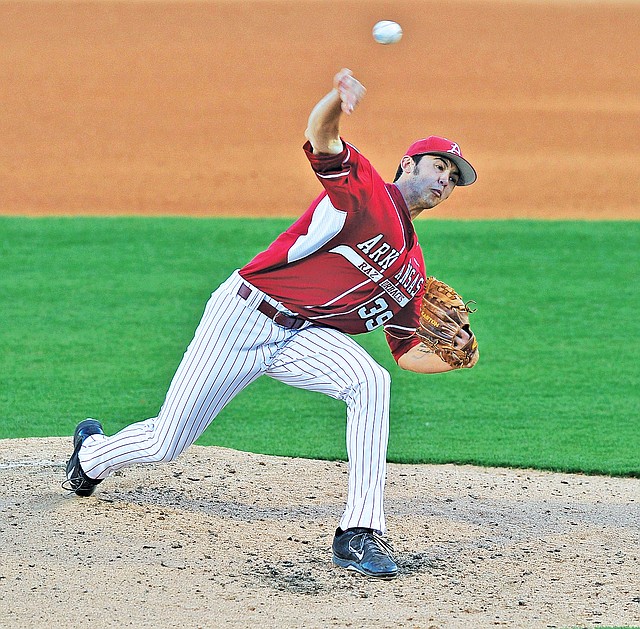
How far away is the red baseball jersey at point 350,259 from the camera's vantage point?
156 inches

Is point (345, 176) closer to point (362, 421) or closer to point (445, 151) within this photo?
point (445, 151)

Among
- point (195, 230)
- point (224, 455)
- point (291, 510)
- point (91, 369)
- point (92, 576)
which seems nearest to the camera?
point (92, 576)

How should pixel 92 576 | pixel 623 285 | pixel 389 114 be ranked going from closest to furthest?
pixel 92 576
pixel 623 285
pixel 389 114

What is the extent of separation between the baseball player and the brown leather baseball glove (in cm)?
6

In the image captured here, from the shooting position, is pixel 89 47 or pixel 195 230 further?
pixel 89 47

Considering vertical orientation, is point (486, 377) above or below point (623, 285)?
below

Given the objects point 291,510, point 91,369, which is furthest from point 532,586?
point 91,369

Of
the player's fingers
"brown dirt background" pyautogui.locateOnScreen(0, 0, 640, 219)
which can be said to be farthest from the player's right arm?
"brown dirt background" pyautogui.locateOnScreen(0, 0, 640, 219)

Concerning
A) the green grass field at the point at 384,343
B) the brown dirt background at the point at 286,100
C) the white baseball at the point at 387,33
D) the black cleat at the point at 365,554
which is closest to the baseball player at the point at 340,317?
the black cleat at the point at 365,554

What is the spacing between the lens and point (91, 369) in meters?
7.22

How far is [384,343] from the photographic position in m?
8.02

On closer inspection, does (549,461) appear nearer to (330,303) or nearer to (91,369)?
(330,303)

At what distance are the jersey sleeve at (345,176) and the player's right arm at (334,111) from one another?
0.03m

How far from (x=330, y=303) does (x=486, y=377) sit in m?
3.28
